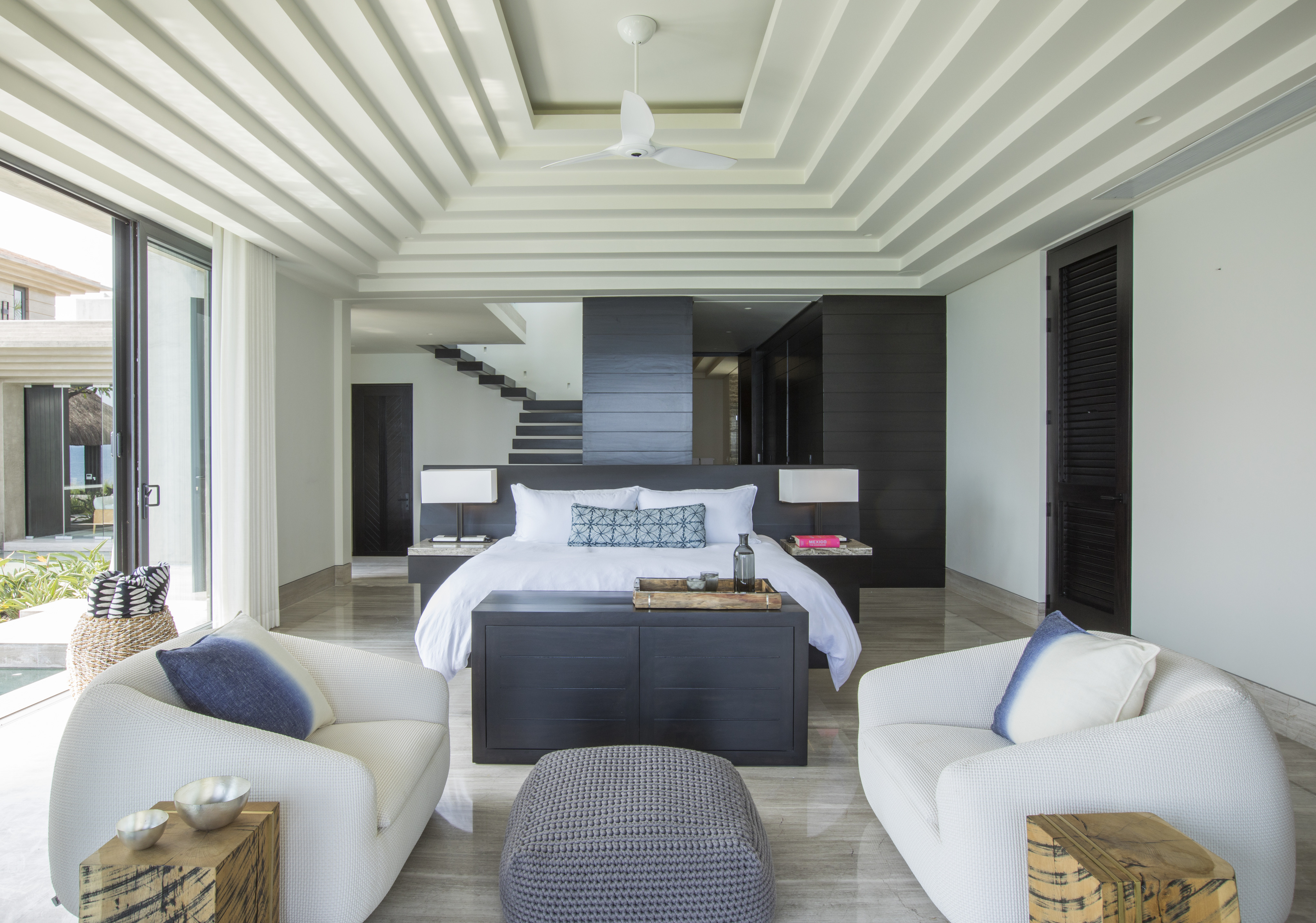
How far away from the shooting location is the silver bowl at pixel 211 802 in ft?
4.41

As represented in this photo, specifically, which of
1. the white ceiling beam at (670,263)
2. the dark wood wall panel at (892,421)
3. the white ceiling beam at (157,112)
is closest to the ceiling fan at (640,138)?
the white ceiling beam at (157,112)

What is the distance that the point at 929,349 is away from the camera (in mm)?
6246

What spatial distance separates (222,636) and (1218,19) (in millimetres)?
3860

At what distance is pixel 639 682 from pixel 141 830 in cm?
162

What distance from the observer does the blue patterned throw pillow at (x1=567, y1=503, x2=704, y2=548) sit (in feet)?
14.2

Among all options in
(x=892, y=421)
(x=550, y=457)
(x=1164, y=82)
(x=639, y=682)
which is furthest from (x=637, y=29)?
(x=550, y=457)

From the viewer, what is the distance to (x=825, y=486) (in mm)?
4805

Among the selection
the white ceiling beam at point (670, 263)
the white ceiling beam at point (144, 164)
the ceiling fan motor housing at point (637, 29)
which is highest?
the ceiling fan motor housing at point (637, 29)

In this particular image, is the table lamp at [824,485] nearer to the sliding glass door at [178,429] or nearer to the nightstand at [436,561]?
the nightstand at [436,561]

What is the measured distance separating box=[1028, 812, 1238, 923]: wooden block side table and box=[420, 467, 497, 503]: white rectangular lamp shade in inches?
157

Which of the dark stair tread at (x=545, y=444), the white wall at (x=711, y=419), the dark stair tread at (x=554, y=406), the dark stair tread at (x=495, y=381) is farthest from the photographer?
the white wall at (x=711, y=419)

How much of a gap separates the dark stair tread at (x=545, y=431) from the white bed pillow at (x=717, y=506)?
461 cm

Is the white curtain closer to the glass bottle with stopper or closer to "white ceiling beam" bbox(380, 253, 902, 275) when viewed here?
"white ceiling beam" bbox(380, 253, 902, 275)

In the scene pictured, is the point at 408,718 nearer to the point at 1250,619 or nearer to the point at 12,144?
the point at 12,144
